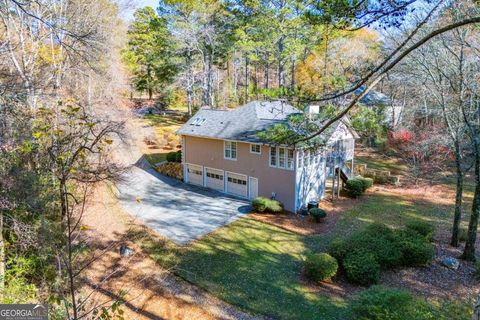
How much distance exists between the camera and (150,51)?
131 feet

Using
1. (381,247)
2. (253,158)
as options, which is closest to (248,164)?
(253,158)

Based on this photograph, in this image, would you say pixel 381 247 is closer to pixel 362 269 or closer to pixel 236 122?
pixel 362 269

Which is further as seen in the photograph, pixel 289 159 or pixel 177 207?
pixel 177 207

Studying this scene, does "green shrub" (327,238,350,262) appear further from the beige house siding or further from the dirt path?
the beige house siding

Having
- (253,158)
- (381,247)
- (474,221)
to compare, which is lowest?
(381,247)

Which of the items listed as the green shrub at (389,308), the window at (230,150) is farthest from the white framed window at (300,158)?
the green shrub at (389,308)

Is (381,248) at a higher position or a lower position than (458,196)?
lower

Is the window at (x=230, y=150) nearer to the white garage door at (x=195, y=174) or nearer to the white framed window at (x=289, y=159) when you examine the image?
the white garage door at (x=195, y=174)

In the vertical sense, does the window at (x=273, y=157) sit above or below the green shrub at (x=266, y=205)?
above

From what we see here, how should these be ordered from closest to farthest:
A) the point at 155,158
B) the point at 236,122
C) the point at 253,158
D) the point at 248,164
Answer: the point at 253,158
the point at 248,164
the point at 236,122
the point at 155,158

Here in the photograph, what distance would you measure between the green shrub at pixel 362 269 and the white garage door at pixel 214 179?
11.6 meters

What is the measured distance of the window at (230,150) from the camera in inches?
814

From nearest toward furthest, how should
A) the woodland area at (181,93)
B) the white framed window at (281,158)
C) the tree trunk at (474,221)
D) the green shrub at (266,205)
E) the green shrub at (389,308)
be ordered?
the woodland area at (181,93), the green shrub at (389,308), the tree trunk at (474,221), the green shrub at (266,205), the white framed window at (281,158)

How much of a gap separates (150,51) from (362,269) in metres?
37.1
